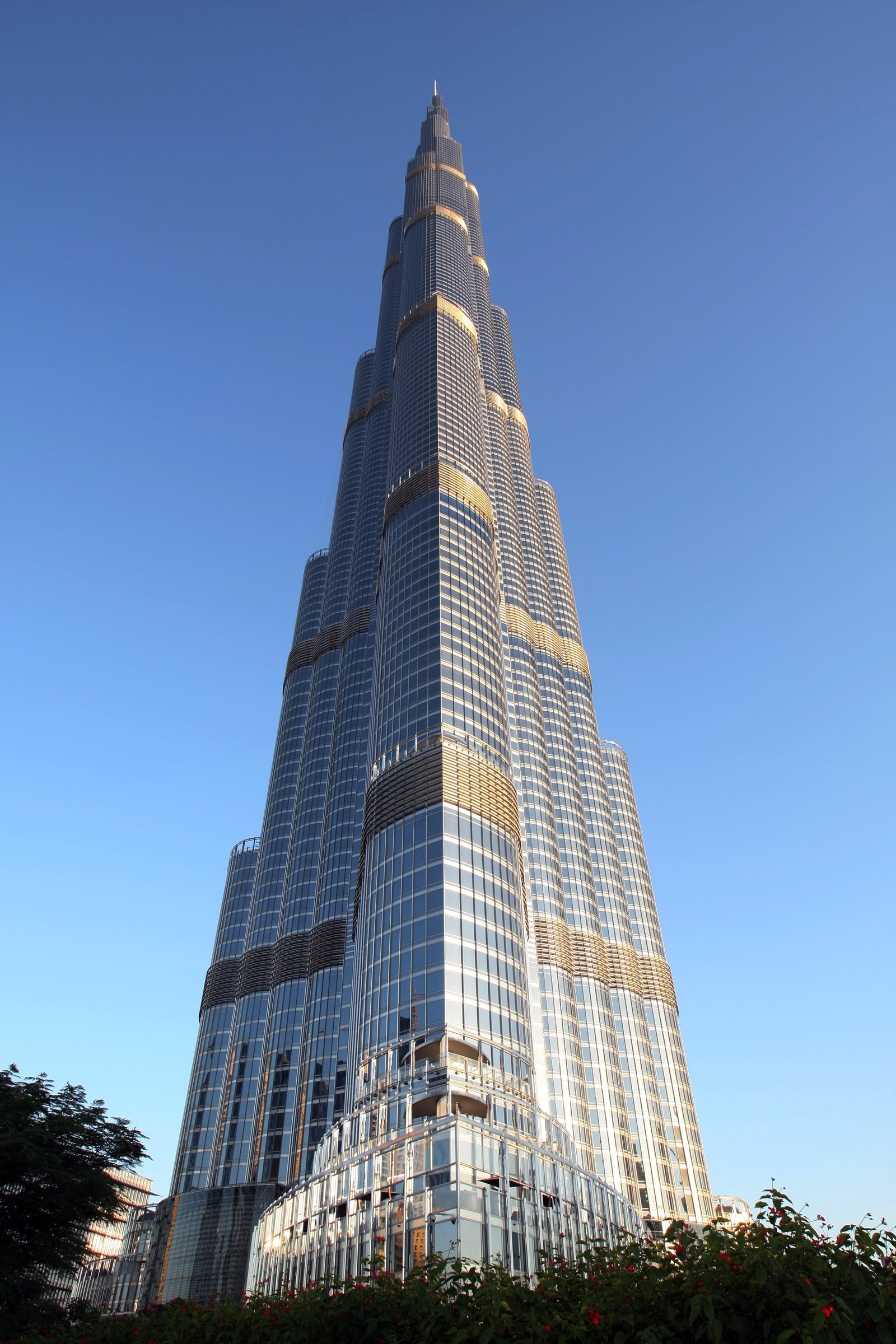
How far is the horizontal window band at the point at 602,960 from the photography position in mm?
141250

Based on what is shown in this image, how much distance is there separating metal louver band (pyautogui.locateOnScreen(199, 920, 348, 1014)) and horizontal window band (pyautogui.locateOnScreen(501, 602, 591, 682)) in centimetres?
6616

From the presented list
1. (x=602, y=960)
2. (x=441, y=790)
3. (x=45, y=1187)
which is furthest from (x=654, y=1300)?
(x=602, y=960)

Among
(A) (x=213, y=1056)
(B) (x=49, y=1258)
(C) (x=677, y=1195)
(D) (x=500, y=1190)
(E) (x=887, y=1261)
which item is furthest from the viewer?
(A) (x=213, y=1056)

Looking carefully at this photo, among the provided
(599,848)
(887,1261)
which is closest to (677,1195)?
(599,848)

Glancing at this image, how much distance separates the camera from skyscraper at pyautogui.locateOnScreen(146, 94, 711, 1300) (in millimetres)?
51094

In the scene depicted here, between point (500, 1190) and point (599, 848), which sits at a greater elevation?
point (599, 848)

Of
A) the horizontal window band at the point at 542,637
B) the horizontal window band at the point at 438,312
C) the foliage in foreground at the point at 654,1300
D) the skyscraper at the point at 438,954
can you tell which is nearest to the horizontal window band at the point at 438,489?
the skyscraper at the point at 438,954

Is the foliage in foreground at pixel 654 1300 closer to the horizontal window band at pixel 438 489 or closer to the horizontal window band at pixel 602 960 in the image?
the horizontal window band at pixel 438 489

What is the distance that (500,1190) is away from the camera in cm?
4628

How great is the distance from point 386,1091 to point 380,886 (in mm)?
21220

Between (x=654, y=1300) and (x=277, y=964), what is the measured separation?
156888 mm

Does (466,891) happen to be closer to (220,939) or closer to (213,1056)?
(213,1056)

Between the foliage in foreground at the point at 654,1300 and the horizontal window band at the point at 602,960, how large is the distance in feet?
418

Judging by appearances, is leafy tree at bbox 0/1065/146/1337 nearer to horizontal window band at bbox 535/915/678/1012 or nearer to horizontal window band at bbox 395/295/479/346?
horizontal window band at bbox 535/915/678/1012
